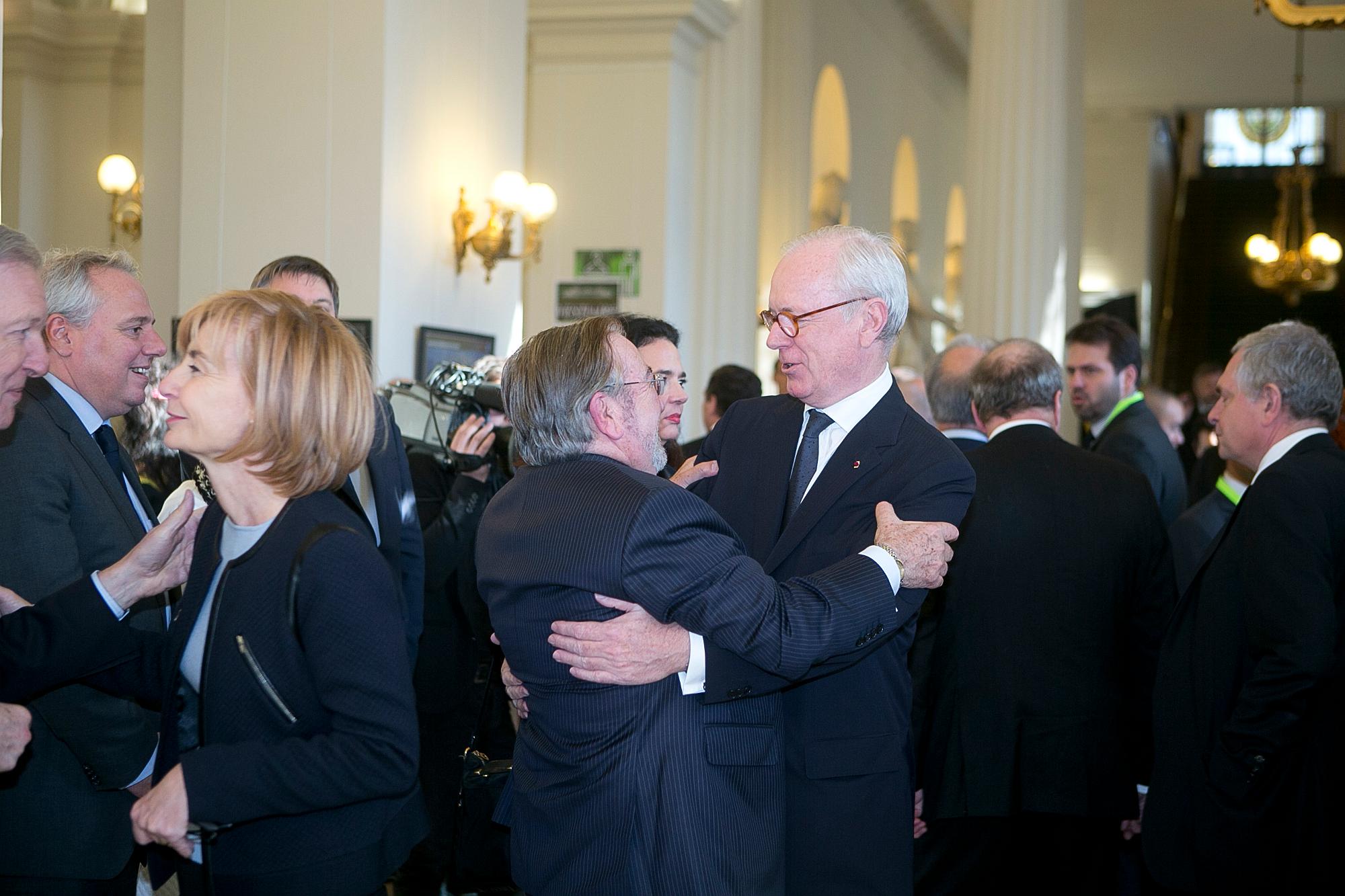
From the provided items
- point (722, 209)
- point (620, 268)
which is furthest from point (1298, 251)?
point (620, 268)

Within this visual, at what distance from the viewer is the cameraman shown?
11.9 ft

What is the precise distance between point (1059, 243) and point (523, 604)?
297 inches

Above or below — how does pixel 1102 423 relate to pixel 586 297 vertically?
below

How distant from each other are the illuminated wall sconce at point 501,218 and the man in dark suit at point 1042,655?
347 cm

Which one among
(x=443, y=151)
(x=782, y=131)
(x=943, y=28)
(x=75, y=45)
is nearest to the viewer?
(x=443, y=151)

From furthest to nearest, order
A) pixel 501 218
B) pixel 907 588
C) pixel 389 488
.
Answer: pixel 501 218 → pixel 389 488 → pixel 907 588

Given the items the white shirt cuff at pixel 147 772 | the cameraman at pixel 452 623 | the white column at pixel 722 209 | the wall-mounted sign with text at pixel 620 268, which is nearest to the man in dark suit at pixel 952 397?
the cameraman at pixel 452 623

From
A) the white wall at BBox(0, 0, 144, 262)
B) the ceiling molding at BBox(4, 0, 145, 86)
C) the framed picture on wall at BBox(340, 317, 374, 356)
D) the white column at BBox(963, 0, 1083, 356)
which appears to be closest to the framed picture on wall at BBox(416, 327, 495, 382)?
the framed picture on wall at BBox(340, 317, 374, 356)

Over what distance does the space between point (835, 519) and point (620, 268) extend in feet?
21.2

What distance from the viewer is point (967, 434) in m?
4.36

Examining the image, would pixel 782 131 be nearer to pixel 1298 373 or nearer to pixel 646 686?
pixel 1298 373

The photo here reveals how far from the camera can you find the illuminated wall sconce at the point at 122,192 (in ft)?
28.9

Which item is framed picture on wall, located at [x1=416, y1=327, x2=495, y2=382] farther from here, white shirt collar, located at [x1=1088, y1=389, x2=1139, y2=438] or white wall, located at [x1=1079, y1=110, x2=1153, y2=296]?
white wall, located at [x1=1079, y1=110, x2=1153, y2=296]

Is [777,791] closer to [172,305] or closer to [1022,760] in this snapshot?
[1022,760]
